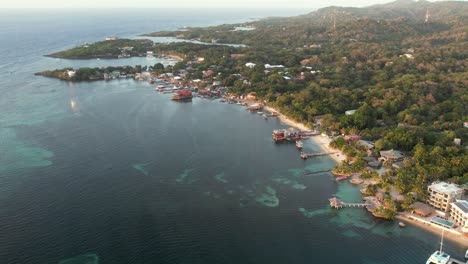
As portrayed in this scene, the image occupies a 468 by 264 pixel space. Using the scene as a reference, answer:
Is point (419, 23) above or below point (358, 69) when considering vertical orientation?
above

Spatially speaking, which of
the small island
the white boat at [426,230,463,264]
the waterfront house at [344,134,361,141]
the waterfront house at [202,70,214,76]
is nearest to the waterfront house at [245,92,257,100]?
the waterfront house at [202,70,214,76]

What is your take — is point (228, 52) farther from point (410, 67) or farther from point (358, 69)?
point (410, 67)

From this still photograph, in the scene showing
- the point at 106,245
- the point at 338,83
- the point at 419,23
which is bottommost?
the point at 106,245

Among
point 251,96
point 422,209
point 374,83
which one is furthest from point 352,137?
point 374,83

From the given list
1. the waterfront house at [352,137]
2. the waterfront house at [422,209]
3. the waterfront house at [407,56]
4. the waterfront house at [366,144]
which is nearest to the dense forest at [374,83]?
the waterfront house at [407,56]

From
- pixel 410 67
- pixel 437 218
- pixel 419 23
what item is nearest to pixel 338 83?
pixel 410 67

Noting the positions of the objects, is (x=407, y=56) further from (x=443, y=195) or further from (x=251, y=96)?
(x=443, y=195)

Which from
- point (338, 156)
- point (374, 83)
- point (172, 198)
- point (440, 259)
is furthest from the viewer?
point (374, 83)

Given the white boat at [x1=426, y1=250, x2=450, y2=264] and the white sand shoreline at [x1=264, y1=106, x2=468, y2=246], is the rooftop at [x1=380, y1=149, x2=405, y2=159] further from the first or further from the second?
the white boat at [x1=426, y1=250, x2=450, y2=264]
